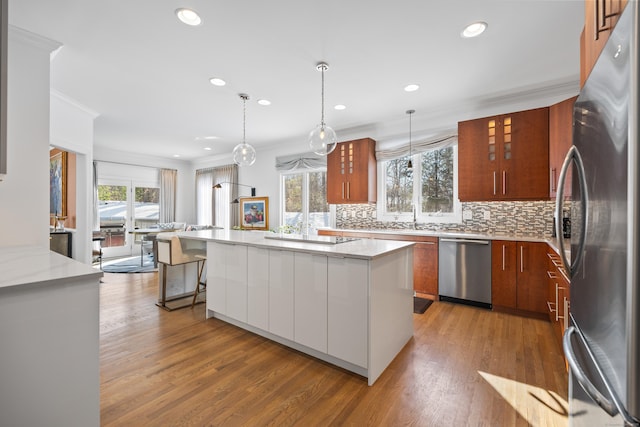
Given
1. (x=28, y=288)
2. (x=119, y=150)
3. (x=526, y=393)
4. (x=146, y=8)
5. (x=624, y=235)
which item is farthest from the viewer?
(x=119, y=150)

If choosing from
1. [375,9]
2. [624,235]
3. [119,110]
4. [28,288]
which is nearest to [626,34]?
[624,235]

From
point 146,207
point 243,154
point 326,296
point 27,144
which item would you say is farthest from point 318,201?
point 146,207

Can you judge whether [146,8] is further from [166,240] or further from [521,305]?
[521,305]

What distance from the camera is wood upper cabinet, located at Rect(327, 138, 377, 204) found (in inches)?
184

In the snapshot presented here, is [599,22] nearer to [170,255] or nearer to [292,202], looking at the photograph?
[170,255]

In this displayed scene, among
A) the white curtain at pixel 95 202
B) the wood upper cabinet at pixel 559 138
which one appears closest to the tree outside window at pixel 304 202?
the wood upper cabinet at pixel 559 138

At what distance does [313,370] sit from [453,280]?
234cm

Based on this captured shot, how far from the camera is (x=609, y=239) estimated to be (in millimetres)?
784

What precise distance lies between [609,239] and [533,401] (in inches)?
62.7

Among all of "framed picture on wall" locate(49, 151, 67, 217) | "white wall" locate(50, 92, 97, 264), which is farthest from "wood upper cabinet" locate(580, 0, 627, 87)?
"framed picture on wall" locate(49, 151, 67, 217)

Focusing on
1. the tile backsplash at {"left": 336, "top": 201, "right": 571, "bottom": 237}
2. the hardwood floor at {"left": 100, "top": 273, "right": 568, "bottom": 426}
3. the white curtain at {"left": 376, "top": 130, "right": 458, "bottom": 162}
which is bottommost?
the hardwood floor at {"left": 100, "top": 273, "right": 568, "bottom": 426}

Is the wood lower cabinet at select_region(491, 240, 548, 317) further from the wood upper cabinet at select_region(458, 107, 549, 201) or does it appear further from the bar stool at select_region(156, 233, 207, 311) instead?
the bar stool at select_region(156, 233, 207, 311)

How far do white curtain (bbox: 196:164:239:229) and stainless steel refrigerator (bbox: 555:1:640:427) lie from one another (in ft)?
21.6

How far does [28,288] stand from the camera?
1.06 meters
